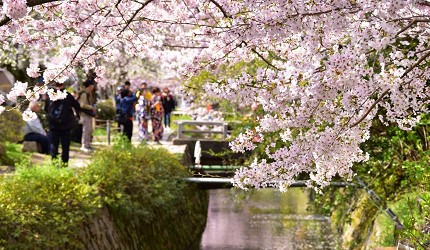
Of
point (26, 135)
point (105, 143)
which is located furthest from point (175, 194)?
point (105, 143)

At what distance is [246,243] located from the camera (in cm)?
2038

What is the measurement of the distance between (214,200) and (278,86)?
22079mm

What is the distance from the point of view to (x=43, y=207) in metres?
10.1

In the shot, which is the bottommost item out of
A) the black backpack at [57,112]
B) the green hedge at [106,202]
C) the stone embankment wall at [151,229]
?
the stone embankment wall at [151,229]

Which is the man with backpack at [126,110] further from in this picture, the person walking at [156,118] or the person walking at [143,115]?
the person walking at [156,118]

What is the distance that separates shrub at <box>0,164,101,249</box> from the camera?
938 cm

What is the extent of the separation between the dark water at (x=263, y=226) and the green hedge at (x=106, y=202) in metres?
0.97

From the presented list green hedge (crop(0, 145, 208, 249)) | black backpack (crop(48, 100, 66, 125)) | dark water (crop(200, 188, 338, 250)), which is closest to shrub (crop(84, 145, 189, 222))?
green hedge (crop(0, 145, 208, 249))

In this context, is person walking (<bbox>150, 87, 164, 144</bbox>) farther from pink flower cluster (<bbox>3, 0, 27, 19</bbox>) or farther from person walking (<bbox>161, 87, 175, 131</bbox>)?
pink flower cluster (<bbox>3, 0, 27, 19</bbox>)

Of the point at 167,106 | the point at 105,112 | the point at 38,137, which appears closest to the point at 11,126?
the point at 38,137

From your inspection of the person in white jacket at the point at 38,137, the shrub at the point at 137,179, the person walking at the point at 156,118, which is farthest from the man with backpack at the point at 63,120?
the person walking at the point at 156,118

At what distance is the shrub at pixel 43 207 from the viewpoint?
9.38m

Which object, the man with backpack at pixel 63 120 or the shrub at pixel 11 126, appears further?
the shrub at pixel 11 126

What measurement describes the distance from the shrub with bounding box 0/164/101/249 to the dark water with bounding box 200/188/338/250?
6.41m
